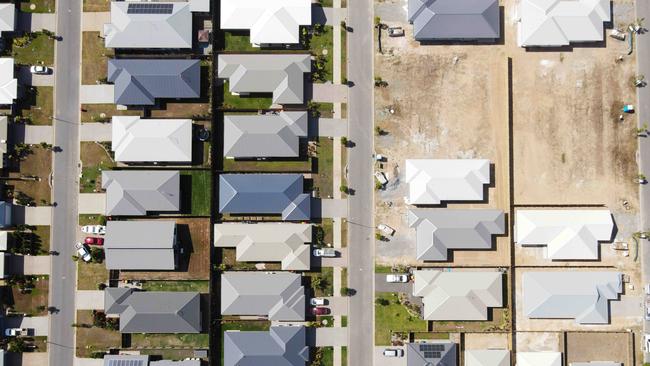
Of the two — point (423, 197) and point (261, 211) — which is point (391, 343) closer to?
point (423, 197)

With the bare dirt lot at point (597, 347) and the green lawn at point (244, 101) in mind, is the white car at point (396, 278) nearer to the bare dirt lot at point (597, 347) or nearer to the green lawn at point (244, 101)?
the bare dirt lot at point (597, 347)

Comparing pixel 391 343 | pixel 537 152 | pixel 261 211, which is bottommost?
pixel 391 343

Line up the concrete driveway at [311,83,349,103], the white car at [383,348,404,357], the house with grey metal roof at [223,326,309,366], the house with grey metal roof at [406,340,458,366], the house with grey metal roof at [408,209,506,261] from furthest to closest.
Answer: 1. the concrete driveway at [311,83,349,103]
2. the white car at [383,348,404,357]
3. the house with grey metal roof at [408,209,506,261]
4. the house with grey metal roof at [406,340,458,366]
5. the house with grey metal roof at [223,326,309,366]

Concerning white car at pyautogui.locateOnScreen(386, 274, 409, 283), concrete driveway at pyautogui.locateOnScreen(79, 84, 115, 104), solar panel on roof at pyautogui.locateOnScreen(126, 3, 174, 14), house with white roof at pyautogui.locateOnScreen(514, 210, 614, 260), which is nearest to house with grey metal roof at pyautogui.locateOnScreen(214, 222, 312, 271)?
white car at pyautogui.locateOnScreen(386, 274, 409, 283)

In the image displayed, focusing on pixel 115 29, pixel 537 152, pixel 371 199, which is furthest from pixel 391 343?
pixel 115 29

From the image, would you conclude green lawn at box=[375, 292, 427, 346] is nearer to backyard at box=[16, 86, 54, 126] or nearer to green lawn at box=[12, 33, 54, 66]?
backyard at box=[16, 86, 54, 126]

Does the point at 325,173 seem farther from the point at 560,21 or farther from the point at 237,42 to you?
the point at 560,21

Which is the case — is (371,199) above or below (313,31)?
below

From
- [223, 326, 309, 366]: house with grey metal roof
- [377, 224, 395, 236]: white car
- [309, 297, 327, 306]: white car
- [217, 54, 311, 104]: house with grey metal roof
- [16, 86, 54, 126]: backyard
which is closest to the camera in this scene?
[223, 326, 309, 366]: house with grey metal roof

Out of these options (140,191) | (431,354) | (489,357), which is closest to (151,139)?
(140,191)
